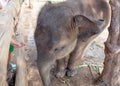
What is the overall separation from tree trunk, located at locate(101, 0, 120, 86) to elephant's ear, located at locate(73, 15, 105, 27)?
0.24 meters

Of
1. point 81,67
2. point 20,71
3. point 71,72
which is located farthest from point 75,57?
point 20,71

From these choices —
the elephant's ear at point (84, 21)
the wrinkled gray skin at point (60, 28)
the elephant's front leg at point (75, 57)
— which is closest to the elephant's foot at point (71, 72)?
the elephant's front leg at point (75, 57)

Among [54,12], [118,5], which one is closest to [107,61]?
[118,5]

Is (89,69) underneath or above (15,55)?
Answer: underneath

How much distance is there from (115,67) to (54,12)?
30.7 inches

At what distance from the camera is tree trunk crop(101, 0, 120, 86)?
1.86 metres

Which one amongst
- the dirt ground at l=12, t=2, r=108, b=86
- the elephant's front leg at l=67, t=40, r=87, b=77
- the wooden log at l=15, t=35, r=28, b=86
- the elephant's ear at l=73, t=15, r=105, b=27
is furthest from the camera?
the dirt ground at l=12, t=2, r=108, b=86

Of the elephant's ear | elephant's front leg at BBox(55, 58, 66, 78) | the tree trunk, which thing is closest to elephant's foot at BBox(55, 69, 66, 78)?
elephant's front leg at BBox(55, 58, 66, 78)

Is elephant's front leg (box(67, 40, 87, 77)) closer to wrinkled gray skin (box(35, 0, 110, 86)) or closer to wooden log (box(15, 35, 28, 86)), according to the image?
wrinkled gray skin (box(35, 0, 110, 86))

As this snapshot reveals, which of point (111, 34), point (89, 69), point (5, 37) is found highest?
point (5, 37)

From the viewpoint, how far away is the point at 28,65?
241cm

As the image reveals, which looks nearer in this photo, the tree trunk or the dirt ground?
the tree trunk

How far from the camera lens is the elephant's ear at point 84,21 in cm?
165

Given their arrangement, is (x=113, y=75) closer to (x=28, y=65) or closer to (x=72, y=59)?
(x=72, y=59)
